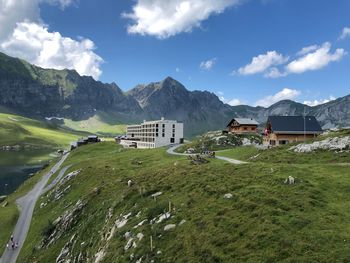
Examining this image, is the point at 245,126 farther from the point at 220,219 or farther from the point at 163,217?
the point at 220,219

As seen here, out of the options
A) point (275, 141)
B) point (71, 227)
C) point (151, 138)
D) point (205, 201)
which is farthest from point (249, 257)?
point (151, 138)

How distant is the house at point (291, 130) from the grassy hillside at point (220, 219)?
37368 mm

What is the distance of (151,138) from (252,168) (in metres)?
137

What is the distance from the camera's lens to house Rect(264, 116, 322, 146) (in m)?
99.3

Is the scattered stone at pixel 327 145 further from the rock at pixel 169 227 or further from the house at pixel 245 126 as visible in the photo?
the house at pixel 245 126

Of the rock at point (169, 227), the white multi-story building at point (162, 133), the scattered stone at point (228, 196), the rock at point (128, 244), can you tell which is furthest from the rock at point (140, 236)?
the white multi-story building at point (162, 133)

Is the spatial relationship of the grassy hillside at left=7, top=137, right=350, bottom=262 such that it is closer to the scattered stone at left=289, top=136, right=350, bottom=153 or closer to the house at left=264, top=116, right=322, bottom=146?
the scattered stone at left=289, top=136, right=350, bottom=153

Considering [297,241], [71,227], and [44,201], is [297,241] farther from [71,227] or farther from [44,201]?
[44,201]

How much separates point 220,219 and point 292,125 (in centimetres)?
7552

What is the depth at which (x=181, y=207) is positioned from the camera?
38531 millimetres

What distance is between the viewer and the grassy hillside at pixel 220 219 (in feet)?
87.1

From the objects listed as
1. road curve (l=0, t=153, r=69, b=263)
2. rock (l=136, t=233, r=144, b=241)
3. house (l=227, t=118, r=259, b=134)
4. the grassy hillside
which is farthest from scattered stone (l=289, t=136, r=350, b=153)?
house (l=227, t=118, r=259, b=134)

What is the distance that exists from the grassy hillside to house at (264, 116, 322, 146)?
37.4 m

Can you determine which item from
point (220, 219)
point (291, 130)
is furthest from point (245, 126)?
point (220, 219)
